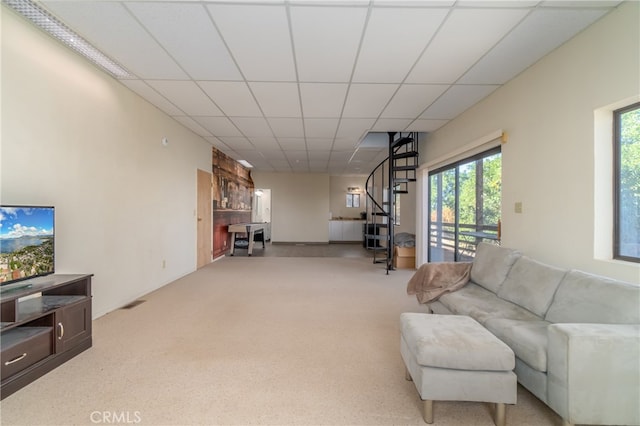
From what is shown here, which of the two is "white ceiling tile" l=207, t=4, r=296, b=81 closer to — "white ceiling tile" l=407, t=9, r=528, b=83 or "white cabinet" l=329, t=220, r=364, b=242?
"white ceiling tile" l=407, t=9, r=528, b=83

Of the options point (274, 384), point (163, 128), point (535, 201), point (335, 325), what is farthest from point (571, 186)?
point (163, 128)

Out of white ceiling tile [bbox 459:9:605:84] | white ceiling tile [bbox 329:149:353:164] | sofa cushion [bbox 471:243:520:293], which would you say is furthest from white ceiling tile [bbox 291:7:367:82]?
white ceiling tile [bbox 329:149:353:164]

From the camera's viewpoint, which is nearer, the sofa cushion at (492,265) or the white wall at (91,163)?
the white wall at (91,163)

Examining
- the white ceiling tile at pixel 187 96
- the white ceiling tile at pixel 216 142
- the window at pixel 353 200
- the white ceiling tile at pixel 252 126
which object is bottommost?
the window at pixel 353 200

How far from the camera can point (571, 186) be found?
7.90ft

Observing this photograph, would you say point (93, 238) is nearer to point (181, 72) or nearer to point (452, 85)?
point (181, 72)

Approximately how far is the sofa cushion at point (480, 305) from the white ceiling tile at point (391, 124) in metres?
2.88

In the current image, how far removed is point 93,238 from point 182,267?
221cm

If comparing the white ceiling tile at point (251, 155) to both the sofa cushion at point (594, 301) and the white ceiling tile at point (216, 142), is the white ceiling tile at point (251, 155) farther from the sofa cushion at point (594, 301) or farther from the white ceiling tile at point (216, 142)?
the sofa cushion at point (594, 301)

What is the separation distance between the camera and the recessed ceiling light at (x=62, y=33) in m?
2.15

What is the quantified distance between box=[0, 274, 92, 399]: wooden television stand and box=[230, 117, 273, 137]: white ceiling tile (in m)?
3.15

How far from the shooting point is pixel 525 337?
1756 millimetres

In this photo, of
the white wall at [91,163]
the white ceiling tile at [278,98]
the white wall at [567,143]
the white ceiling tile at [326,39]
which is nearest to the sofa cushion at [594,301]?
the white wall at [567,143]

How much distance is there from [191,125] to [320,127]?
7.70 ft
